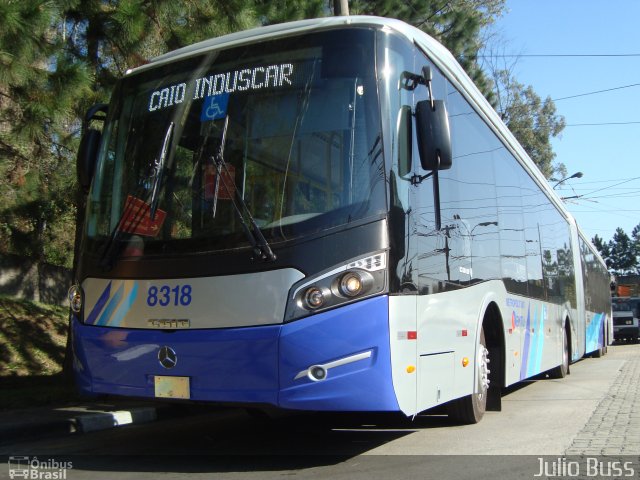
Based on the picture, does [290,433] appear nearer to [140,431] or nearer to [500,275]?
[140,431]

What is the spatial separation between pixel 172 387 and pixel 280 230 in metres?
1.47

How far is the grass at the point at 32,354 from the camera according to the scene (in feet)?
30.4

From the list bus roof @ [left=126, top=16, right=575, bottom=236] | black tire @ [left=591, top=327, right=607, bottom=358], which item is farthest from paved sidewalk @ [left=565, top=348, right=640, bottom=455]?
black tire @ [left=591, top=327, right=607, bottom=358]

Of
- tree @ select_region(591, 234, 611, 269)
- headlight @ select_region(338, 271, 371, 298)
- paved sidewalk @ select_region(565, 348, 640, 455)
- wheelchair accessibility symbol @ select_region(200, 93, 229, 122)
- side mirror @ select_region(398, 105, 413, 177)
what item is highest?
tree @ select_region(591, 234, 611, 269)

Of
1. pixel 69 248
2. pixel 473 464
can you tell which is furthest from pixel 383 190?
pixel 69 248

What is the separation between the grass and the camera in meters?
9.27

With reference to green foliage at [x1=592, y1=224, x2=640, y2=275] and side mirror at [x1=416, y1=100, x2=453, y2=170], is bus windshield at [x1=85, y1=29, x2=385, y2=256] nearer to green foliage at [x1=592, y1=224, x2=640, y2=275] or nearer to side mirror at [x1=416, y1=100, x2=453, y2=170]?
side mirror at [x1=416, y1=100, x2=453, y2=170]

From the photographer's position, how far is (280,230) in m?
5.05

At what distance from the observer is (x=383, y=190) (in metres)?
5.06

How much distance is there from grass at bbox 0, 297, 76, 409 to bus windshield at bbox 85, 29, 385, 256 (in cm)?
424

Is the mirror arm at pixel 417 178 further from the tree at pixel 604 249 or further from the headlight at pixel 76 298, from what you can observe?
the tree at pixel 604 249

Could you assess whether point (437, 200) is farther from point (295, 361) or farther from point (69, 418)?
point (69, 418)

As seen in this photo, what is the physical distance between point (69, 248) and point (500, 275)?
1184 centimetres

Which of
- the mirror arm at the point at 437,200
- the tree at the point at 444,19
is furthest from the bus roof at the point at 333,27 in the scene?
the tree at the point at 444,19
